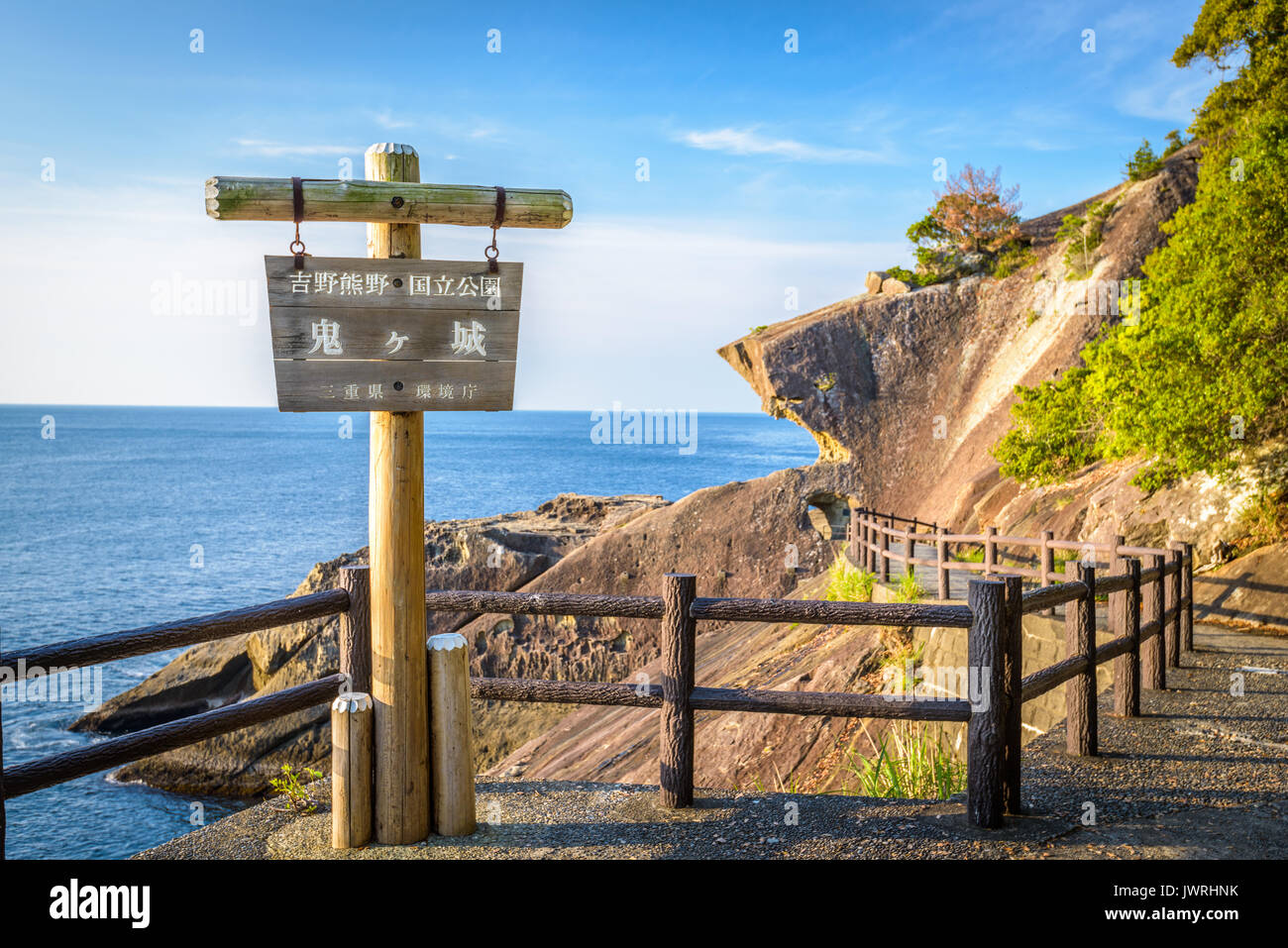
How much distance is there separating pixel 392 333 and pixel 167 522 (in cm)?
7002

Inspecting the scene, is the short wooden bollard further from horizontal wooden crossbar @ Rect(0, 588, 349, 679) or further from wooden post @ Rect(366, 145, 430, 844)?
horizontal wooden crossbar @ Rect(0, 588, 349, 679)

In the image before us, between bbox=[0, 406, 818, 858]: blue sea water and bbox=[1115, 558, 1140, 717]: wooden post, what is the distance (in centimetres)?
1342

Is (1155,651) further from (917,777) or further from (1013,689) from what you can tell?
(1013,689)

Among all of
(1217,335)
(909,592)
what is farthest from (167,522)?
(1217,335)

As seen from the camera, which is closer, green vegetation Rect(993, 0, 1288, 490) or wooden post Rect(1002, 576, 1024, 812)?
wooden post Rect(1002, 576, 1024, 812)

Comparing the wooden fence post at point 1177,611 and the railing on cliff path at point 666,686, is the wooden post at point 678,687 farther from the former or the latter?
the wooden fence post at point 1177,611

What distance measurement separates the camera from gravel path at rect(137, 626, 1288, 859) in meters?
4.90

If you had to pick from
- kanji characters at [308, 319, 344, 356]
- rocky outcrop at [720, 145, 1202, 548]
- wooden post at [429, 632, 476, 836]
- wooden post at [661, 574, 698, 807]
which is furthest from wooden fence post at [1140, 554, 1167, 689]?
rocky outcrop at [720, 145, 1202, 548]

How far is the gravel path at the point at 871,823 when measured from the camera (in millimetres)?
4902

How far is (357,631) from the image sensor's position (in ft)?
17.6

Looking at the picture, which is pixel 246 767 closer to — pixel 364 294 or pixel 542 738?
pixel 542 738

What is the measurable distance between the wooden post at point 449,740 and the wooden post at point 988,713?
274 cm

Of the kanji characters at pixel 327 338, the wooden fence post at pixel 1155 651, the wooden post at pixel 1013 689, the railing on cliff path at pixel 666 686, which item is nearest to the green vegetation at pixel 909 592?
the wooden fence post at pixel 1155 651
